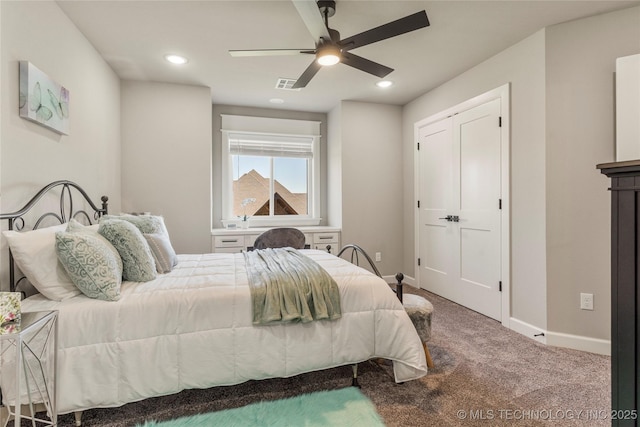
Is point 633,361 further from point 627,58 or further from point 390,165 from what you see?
point 390,165

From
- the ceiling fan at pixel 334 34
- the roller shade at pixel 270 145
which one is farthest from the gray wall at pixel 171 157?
the ceiling fan at pixel 334 34

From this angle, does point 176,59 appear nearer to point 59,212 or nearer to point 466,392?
point 59,212

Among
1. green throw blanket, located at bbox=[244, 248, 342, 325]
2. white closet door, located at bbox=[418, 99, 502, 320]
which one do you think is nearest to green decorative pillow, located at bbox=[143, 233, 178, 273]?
green throw blanket, located at bbox=[244, 248, 342, 325]

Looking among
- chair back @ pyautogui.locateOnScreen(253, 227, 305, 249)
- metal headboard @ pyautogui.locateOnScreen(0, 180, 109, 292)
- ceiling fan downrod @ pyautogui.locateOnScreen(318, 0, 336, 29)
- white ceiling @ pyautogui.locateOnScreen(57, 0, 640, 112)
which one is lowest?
chair back @ pyautogui.locateOnScreen(253, 227, 305, 249)

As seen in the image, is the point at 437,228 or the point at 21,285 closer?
the point at 21,285

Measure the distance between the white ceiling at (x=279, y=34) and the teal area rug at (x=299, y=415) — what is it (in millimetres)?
2595

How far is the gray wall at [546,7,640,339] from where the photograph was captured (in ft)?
7.76

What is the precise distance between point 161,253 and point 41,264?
0.68 meters

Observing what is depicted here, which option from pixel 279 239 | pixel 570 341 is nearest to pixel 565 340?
pixel 570 341

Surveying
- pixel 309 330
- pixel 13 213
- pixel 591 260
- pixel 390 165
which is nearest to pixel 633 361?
pixel 309 330

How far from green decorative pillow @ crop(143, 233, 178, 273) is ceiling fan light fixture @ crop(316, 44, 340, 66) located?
1756 millimetres

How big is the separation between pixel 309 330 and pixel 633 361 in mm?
1344

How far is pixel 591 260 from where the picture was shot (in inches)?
95.9

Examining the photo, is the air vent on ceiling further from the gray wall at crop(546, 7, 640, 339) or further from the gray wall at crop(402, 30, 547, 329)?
the gray wall at crop(546, 7, 640, 339)
